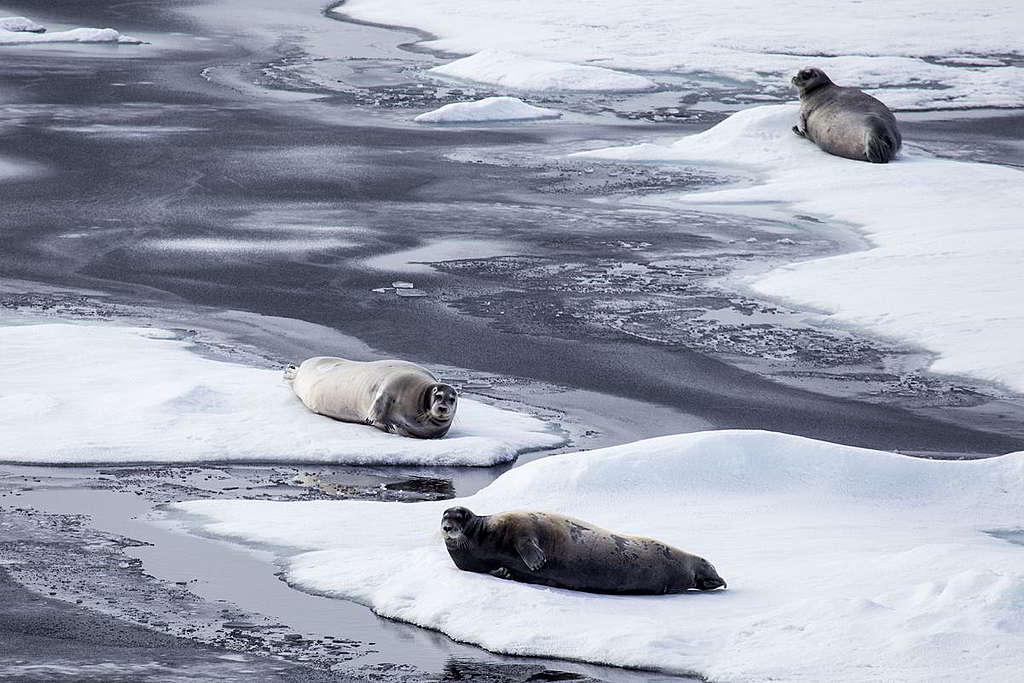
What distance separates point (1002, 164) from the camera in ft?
56.3

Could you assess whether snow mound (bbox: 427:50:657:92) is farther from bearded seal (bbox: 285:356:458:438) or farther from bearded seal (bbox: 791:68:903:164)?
bearded seal (bbox: 285:356:458:438)

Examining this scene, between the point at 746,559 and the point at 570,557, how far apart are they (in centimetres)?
67

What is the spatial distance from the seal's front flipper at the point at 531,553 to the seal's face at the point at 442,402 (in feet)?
7.17

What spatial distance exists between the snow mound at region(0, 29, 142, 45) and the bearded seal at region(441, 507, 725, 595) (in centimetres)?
2466

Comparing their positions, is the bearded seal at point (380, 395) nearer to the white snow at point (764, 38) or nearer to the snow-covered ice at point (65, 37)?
the white snow at point (764, 38)

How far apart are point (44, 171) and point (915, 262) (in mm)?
8417

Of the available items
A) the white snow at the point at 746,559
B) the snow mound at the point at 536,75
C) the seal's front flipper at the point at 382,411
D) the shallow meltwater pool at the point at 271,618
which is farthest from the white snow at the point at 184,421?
the snow mound at the point at 536,75

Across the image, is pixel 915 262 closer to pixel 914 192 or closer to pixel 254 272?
pixel 914 192

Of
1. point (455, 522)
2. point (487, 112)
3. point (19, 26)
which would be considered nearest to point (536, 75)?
point (487, 112)

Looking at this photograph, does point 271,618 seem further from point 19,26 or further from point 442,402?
point 19,26

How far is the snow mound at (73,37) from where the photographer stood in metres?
29.0

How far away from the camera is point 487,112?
20375 mm

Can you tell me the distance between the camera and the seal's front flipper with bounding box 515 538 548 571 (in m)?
5.76

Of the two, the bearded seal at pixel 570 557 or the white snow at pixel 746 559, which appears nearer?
the white snow at pixel 746 559
